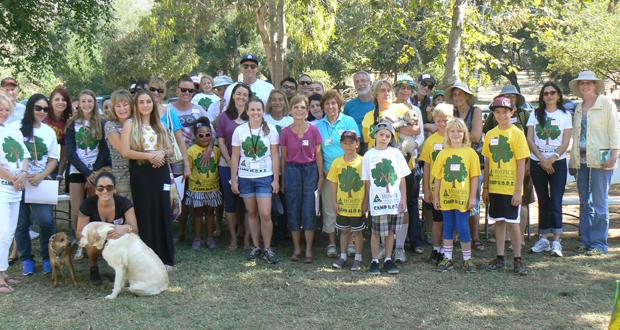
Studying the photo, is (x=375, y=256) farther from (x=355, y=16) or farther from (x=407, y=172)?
(x=355, y=16)

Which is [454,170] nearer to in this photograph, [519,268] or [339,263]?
[519,268]

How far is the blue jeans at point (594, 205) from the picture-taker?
6.36 metres

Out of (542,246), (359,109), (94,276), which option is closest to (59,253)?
(94,276)

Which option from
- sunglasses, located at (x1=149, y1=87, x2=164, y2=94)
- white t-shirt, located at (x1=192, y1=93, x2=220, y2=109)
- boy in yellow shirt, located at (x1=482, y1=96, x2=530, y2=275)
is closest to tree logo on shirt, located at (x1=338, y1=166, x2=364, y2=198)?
boy in yellow shirt, located at (x1=482, y1=96, x2=530, y2=275)

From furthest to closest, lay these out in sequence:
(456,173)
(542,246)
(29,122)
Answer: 1. (542,246)
2. (29,122)
3. (456,173)

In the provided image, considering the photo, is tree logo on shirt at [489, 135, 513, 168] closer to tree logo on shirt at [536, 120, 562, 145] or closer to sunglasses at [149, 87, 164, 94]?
tree logo on shirt at [536, 120, 562, 145]

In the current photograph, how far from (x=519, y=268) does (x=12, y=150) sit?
16.3 ft

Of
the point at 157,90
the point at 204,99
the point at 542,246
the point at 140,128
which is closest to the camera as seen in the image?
the point at 140,128

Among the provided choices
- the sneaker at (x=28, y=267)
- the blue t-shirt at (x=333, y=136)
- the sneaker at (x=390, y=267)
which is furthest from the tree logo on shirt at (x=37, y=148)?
the sneaker at (x=390, y=267)

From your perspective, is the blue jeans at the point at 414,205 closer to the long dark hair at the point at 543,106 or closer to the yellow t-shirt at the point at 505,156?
the yellow t-shirt at the point at 505,156

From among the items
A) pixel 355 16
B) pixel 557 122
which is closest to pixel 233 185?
→ pixel 557 122

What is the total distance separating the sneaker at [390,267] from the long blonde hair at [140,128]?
2.47 meters

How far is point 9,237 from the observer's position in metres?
5.36

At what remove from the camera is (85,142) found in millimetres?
6109
